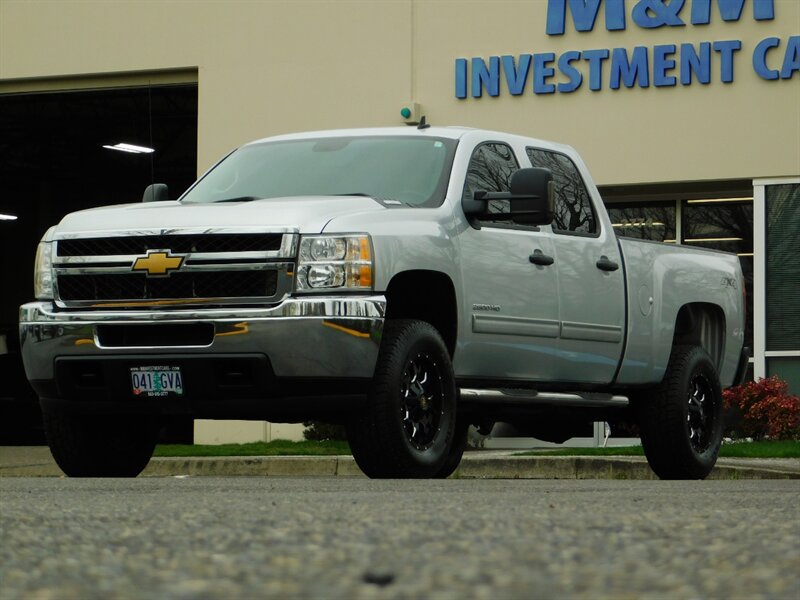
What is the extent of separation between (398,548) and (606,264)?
6.63m

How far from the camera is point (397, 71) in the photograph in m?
20.6

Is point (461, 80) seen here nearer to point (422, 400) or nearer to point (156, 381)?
point (422, 400)

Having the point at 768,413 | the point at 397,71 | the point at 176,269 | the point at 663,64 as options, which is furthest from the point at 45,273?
the point at 397,71

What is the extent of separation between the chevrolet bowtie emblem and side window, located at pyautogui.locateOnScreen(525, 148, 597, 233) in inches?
109

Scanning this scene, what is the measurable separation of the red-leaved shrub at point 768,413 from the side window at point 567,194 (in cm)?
777

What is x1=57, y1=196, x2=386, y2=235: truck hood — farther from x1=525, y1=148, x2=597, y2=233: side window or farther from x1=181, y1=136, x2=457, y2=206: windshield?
x1=525, y1=148, x2=597, y2=233: side window

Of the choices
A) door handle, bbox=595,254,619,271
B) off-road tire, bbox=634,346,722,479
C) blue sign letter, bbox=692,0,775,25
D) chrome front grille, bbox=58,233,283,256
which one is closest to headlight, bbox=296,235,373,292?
chrome front grille, bbox=58,233,283,256

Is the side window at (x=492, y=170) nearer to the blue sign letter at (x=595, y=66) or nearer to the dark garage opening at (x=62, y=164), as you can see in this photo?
the blue sign letter at (x=595, y=66)

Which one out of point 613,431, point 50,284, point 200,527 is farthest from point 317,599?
point 613,431

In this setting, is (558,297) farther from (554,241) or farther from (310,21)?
(310,21)

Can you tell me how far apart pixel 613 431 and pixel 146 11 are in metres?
8.57

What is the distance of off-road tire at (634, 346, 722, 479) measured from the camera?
10539 mm

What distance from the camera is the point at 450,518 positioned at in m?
4.63

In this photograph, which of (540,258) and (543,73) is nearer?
(540,258)
